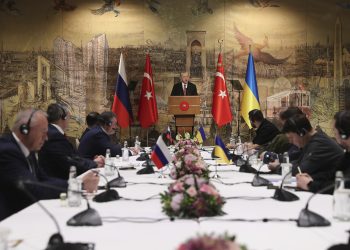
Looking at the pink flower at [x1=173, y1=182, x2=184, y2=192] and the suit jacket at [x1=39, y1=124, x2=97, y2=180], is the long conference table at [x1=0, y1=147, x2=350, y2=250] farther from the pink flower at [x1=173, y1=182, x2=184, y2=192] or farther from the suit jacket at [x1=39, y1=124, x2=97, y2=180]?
the suit jacket at [x1=39, y1=124, x2=97, y2=180]

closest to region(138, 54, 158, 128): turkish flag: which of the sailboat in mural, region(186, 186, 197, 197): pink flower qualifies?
the sailboat in mural

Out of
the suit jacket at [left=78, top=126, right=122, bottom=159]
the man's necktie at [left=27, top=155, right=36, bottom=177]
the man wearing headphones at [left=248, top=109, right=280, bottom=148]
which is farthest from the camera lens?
the man wearing headphones at [left=248, top=109, right=280, bottom=148]

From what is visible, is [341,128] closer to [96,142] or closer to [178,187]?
[178,187]

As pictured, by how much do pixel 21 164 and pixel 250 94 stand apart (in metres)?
8.27

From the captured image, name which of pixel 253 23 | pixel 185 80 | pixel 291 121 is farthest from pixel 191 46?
pixel 291 121

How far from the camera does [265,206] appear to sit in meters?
3.01

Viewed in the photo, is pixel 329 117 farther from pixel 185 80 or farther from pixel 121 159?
pixel 121 159

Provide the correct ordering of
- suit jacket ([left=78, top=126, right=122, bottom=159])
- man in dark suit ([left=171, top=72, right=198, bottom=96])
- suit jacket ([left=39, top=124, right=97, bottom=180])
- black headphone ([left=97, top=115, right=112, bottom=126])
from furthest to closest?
man in dark suit ([left=171, top=72, right=198, bottom=96]), black headphone ([left=97, top=115, right=112, bottom=126]), suit jacket ([left=78, top=126, right=122, bottom=159]), suit jacket ([left=39, top=124, right=97, bottom=180])

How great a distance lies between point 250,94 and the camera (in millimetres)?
11023

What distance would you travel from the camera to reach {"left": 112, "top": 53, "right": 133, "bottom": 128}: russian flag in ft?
35.3

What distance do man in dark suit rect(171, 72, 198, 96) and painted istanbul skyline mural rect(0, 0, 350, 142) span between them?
280 millimetres

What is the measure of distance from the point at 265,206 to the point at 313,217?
56 cm

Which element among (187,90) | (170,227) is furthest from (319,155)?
(187,90)

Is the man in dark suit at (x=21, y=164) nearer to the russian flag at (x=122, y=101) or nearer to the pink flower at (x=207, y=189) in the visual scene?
the pink flower at (x=207, y=189)
